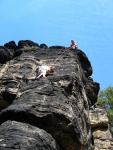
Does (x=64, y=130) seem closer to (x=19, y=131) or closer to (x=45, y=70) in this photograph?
(x=19, y=131)

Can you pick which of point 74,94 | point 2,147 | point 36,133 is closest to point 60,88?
point 74,94

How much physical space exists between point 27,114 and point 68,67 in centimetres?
527

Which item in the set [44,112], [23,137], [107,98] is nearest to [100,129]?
[44,112]

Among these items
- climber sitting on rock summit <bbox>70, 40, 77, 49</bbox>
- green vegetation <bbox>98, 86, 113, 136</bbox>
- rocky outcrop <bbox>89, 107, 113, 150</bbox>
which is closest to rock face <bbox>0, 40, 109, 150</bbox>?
rocky outcrop <bbox>89, 107, 113, 150</bbox>

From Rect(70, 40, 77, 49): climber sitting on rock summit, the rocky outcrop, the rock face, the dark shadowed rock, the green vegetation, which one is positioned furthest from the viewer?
the green vegetation

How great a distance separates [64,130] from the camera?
7.76 metres

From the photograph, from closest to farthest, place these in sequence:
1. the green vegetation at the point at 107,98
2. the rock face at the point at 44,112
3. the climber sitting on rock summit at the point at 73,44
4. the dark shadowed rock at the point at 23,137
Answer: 1. the dark shadowed rock at the point at 23,137
2. the rock face at the point at 44,112
3. the climber sitting on rock summit at the point at 73,44
4. the green vegetation at the point at 107,98

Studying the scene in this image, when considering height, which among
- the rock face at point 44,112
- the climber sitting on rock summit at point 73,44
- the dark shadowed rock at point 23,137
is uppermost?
the climber sitting on rock summit at point 73,44

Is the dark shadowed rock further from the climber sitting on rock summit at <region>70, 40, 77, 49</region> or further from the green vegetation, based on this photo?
the green vegetation

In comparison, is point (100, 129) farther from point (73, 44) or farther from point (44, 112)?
point (44, 112)

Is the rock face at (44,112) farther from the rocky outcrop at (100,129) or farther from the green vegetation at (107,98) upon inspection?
the green vegetation at (107,98)

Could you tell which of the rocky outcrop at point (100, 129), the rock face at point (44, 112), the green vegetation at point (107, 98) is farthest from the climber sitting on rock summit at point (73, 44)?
the green vegetation at point (107, 98)

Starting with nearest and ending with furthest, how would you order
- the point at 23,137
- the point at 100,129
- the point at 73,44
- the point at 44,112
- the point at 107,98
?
the point at 23,137, the point at 44,112, the point at 100,129, the point at 73,44, the point at 107,98

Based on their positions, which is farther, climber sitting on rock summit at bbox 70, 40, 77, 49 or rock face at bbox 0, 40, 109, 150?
climber sitting on rock summit at bbox 70, 40, 77, 49
